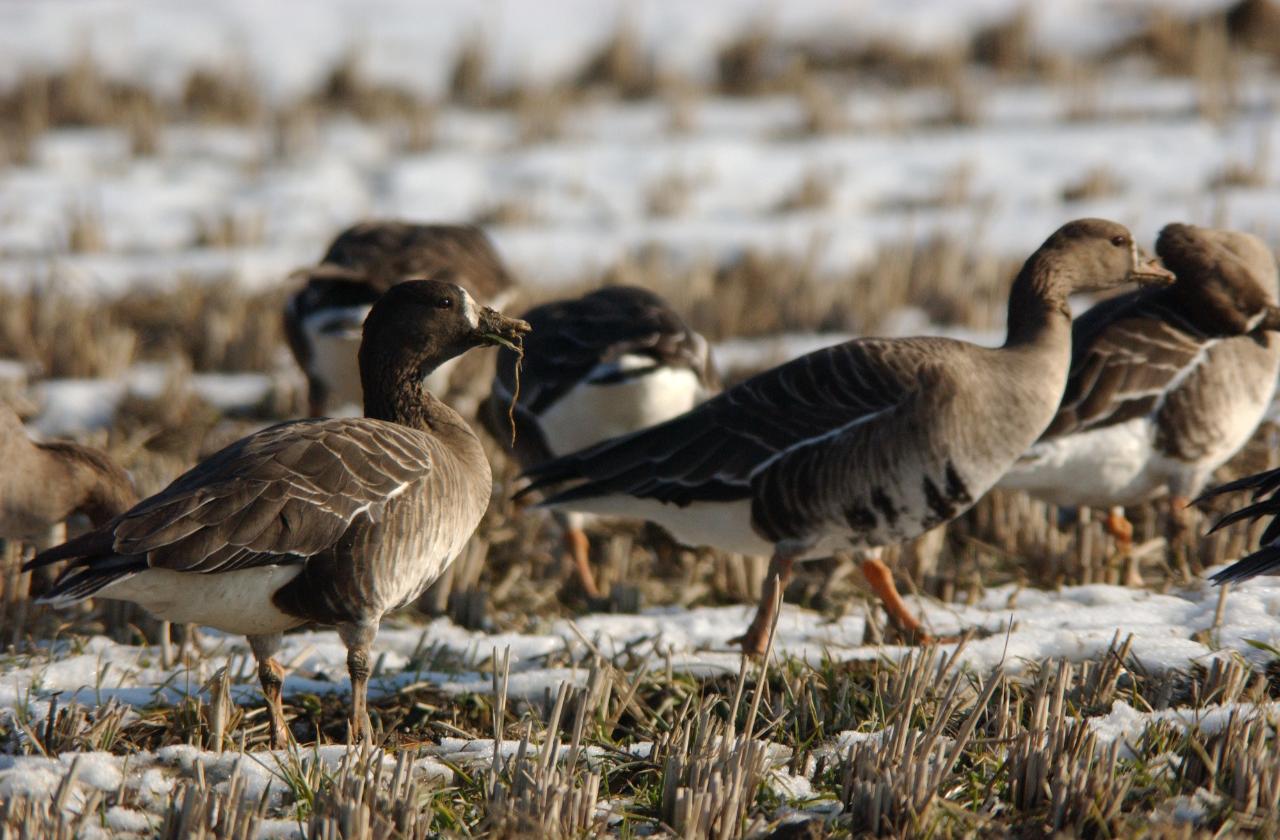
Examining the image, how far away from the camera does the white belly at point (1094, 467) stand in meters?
6.53

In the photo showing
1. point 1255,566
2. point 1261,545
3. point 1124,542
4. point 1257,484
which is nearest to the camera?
point 1255,566

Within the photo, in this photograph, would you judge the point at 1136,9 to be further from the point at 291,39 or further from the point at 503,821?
the point at 503,821

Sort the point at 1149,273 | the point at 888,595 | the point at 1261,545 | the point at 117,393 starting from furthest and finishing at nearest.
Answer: the point at 117,393 < the point at 1149,273 < the point at 888,595 < the point at 1261,545

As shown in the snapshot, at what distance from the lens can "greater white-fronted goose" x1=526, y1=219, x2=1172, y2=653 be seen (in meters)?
5.45

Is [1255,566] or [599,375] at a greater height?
[599,375]

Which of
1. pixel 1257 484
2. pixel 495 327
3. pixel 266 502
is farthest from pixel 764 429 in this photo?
pixel 266 502

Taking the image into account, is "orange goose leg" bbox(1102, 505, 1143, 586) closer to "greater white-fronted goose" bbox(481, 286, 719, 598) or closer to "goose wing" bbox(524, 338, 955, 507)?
"goose wing" bbox(524, 338, 955, 507)

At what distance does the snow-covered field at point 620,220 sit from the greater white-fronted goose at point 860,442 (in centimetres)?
46

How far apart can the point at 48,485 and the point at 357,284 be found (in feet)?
7.41

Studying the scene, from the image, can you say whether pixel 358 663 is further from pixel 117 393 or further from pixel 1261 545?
pixel 117 393

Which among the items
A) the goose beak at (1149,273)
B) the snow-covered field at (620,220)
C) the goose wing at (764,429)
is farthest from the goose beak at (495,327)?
the goose beak at (1149,273)

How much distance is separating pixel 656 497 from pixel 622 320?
142 cm

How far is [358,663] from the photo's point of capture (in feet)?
15.5

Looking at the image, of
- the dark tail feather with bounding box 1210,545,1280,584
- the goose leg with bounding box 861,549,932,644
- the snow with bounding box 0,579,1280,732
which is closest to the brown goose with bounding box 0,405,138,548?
the snow with bounding box 0,579,1280,732
